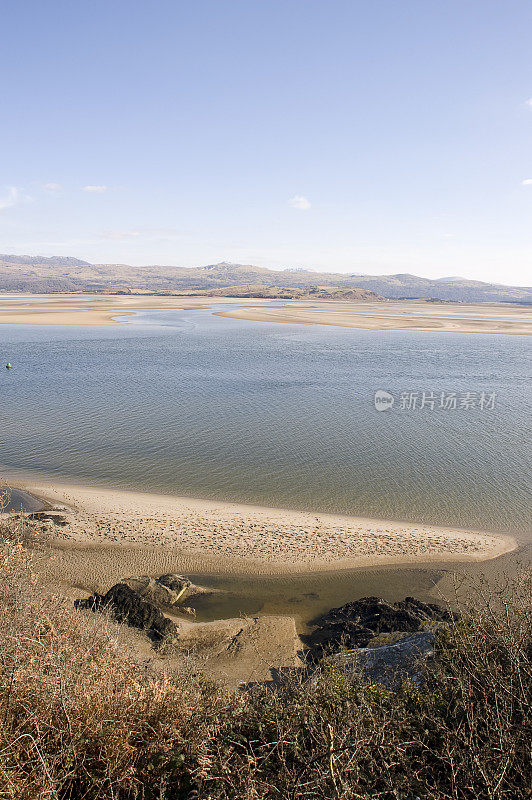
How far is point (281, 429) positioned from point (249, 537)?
381 inches

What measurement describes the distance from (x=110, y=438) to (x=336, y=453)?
10.5 metres

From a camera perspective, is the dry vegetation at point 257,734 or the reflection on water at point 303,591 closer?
the dry vegetation at point 257,734

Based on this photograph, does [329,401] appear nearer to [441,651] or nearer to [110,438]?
[110,438]

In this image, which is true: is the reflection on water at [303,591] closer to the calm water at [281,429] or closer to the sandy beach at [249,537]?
the sandy beach at [249,537]

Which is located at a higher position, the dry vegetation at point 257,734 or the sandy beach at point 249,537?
the dry vegetation at point 257,734

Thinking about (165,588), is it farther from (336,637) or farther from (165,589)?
(336,637)

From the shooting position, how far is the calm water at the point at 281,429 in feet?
59.2

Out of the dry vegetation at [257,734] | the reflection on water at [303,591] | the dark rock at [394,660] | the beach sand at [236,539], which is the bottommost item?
the reflection on water at [303,591]

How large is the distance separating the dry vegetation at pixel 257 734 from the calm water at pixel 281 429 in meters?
11.2

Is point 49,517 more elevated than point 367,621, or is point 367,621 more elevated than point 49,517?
point 49,517

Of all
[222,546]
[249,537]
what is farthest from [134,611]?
[249,537]

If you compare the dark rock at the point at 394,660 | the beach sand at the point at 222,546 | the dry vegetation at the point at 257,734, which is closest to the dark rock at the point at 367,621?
the beach sand at the point at 222,546

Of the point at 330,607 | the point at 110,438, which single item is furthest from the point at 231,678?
the point at 110,438

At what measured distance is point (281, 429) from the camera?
78.5 ft
